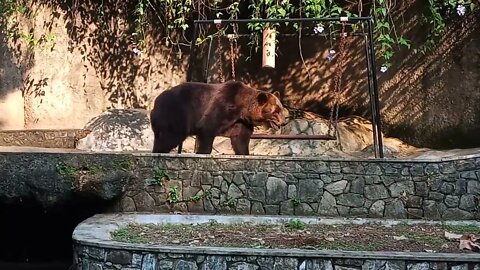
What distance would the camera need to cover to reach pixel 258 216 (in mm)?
8367

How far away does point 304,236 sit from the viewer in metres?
7.43

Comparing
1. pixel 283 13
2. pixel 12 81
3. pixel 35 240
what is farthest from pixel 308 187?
pixel 12 81

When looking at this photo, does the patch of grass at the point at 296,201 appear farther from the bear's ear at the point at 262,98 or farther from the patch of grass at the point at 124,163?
the patch of grass at the point at 124,163

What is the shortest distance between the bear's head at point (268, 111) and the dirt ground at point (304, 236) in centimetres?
200

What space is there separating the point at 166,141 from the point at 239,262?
10.5 ft

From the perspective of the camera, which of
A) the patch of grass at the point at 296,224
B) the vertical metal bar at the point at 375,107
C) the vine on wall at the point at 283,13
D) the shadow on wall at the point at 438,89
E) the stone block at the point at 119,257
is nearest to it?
the stone block at the point at 119,257

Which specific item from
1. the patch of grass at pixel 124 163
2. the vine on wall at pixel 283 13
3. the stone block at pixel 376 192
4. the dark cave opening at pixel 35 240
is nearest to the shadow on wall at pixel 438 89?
the vine on wall at pixel 283 13

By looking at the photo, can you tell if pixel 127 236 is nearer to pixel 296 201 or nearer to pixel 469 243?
pixel 296 201

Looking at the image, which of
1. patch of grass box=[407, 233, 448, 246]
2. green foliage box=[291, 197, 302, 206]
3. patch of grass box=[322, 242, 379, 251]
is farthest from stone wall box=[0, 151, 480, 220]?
patch of grass box=[322, 242, 379, 251]

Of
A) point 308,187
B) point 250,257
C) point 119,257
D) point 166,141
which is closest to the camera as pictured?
point 250,257

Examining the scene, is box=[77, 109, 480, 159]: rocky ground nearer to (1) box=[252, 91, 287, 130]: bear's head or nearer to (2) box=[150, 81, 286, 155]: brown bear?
(1) box=[252, 91, 287, 130]: bear's head

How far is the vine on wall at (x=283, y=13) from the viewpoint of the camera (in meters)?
11.3

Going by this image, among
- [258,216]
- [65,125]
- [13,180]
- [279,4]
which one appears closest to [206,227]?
[258,216]

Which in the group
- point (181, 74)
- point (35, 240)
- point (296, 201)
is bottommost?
point (35, 240)
